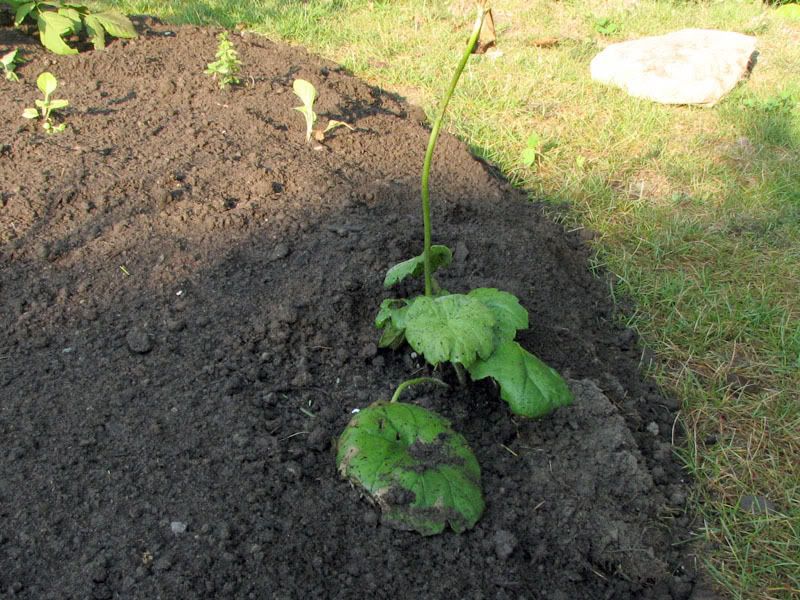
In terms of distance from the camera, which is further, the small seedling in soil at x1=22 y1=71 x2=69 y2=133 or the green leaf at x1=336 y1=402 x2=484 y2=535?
the small seedling in soil at x1=22 y1=71 x2=69 y2=133

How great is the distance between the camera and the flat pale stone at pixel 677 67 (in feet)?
13.6

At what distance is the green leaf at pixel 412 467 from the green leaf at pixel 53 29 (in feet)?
9.38

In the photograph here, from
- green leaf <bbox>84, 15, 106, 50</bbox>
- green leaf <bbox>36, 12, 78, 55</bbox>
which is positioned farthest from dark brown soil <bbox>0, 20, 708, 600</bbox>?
green leaf <bbox>84, 15, 106, 50</bbox>

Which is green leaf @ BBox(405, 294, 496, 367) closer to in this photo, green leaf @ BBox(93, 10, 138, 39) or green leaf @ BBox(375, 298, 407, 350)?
green leaf @ BBox(375, 298, 407, 350)

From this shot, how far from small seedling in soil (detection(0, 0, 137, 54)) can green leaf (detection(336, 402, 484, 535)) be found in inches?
114

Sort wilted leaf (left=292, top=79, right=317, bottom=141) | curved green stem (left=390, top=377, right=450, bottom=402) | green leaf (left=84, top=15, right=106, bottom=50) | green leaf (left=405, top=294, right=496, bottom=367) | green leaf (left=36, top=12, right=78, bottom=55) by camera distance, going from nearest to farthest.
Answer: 1. green leaf (left=405, top=294, right=496, bottom=367)
2. curved green stem (left=390, top=377, right=450, bottom=402)
3. wilted leaf (left=292, top=79, right=317, bottom=141)
4. green leaf (left=36, top=12, right=78, bottom=55)
5. green leaf (left=84, top=15, right=106, bottom=50)

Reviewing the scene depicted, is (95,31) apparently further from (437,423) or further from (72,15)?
(437,423)

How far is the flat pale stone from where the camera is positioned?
13.6 feet

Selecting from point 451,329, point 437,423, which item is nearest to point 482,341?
point 451,329

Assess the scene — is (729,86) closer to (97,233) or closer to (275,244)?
(275,244)

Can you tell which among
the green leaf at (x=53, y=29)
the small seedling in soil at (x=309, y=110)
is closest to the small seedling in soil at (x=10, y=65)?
the green leaf at (x=53, y=29)

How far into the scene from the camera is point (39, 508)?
171 centimetres

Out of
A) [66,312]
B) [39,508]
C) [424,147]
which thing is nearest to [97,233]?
[66,312]

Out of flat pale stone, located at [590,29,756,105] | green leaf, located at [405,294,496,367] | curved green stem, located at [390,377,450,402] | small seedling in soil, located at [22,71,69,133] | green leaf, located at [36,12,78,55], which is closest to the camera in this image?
green leaf, located at [405,294,496,367]
